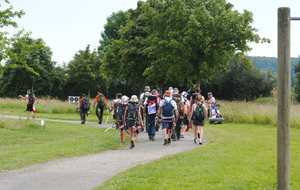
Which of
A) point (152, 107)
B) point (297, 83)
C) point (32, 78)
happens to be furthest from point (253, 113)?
point (32, 78)

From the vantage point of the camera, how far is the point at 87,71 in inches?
2628

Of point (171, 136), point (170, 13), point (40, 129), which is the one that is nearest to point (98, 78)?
point (170, 13)

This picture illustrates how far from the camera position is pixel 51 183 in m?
9.51

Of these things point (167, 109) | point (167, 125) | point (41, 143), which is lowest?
point (41, 143)

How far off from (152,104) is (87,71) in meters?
49.2

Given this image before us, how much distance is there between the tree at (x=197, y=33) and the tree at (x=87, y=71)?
28.0 meters

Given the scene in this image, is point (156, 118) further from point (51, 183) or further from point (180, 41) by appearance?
point (180, 41)

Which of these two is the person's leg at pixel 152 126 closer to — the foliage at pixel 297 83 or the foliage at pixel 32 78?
the foliage at pixel 297 83

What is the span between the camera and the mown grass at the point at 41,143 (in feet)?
43.6

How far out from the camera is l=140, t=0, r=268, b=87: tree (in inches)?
1426

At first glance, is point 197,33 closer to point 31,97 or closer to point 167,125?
point 31,97

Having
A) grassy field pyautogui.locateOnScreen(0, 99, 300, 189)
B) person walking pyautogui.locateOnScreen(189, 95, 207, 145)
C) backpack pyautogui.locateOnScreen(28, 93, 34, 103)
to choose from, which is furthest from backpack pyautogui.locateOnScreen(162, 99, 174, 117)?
backpack pyautogui.locateOnScreen(28, 93, 34, 103)

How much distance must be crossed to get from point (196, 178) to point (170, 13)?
29058 millimetres

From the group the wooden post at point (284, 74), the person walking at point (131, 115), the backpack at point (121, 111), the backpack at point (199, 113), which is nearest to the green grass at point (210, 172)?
the wooden post at point (284, 74)
